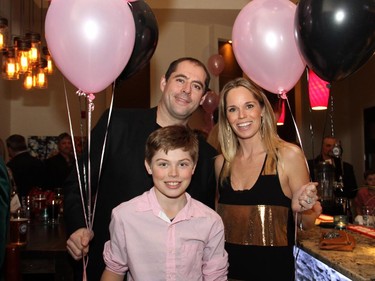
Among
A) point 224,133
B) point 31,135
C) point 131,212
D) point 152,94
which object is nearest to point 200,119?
point 152,94

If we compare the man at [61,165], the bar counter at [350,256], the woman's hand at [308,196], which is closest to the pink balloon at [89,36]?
the woman's hand at [308,196]

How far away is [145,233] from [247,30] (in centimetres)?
100

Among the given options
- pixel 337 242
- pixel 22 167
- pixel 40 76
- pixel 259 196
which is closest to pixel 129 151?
pixel 259 196

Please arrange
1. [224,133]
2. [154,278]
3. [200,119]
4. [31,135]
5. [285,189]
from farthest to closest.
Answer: [31,135] < [200,119] < [224,133] < [285,189] < [154,278]

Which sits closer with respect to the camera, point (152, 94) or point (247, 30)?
point (247, 30)

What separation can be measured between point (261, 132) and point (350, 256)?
711 mm

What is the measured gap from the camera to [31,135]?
7.19m

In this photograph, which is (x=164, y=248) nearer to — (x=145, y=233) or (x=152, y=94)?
(x=145, y=233)

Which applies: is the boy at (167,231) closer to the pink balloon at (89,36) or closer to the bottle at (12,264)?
the pink balloon at (89,36)

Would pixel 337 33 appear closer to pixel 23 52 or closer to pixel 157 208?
pixel 157 208

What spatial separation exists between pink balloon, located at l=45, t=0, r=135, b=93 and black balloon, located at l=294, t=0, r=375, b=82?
688 mm

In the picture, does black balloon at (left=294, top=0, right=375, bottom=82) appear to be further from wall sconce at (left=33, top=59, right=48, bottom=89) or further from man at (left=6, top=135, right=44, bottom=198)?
man at (left=6, top=135, right=44, bottom=198)

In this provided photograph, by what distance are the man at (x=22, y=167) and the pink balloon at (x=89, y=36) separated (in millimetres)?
3267

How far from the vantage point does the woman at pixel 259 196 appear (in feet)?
6.21
